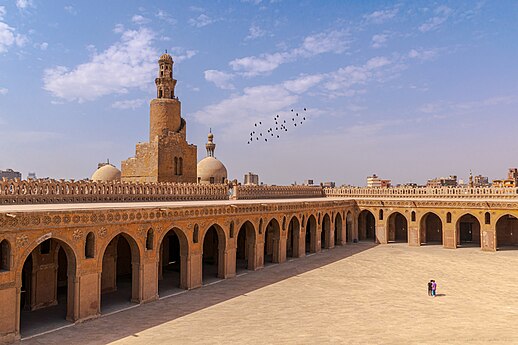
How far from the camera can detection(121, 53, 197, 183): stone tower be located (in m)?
27.0

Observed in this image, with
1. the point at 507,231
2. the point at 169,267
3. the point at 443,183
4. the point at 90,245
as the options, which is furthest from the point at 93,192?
the point at 443,183

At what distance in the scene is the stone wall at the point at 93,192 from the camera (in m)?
15.9

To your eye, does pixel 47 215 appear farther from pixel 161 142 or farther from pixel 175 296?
pixel 161 142

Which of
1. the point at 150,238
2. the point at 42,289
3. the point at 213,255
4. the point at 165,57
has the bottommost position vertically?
the point at 213,255

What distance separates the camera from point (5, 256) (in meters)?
11.9

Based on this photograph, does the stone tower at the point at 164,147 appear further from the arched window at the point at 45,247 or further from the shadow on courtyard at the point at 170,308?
the arched window at the point at 45,247

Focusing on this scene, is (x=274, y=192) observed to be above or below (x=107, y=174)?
below

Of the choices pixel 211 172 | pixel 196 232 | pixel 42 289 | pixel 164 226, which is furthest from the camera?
pixel 211 172

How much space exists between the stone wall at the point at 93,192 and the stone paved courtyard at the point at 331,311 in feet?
19.0

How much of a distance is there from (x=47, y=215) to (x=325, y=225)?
2175 centimetres

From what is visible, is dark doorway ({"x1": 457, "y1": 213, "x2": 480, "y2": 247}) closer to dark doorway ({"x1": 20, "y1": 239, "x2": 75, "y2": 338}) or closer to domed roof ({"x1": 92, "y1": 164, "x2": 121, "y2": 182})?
domed roof ({"x1": 92, "y1": 164, "x2": 121, "y2": 182})

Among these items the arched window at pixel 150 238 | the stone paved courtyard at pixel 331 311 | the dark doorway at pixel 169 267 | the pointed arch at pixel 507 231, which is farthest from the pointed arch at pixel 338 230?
the arched window at pixel 150 238

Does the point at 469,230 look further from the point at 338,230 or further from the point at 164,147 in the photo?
the point at 164,147

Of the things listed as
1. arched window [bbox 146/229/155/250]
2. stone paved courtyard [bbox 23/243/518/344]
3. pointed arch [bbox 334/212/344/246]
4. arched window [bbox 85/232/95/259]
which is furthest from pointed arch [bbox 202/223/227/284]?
pointed arch [bbox 334/212/344/246]
